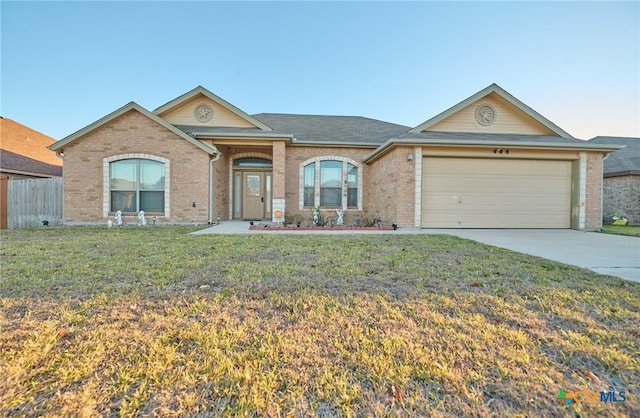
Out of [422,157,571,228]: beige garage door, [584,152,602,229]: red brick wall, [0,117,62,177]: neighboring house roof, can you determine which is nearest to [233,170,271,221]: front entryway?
[422,157,571,228]: beige garage door

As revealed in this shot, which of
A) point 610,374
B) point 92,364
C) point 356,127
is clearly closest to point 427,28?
point 356,127

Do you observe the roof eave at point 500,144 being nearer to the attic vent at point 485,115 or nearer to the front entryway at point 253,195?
the attic vent at point 485,115

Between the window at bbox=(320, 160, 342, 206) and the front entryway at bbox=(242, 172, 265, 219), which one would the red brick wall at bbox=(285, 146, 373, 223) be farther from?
the front entryway at bbox=(242, 172, 265, 219)

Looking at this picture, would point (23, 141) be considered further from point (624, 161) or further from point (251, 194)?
point (624, 161)

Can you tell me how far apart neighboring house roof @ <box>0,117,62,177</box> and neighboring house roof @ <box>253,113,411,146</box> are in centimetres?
1148

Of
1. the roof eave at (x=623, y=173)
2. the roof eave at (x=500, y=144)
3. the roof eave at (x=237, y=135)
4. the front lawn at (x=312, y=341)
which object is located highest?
the roof eave at (x=237, y=135)

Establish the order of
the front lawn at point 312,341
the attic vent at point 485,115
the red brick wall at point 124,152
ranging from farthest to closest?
the attic vent at point 485,115 < the red brick wall at point 124,152 < the front lawn at point 312,341

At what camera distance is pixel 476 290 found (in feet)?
10.9

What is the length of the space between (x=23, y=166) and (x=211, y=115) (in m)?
→ 9.78

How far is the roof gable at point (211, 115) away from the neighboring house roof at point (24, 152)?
765 cm

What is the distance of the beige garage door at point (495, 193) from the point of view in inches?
398

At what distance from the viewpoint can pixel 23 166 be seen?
1344cm

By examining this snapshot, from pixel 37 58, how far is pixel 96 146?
5.55 metres

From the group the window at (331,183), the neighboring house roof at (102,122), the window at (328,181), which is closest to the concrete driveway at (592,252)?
the window at (328,181)
